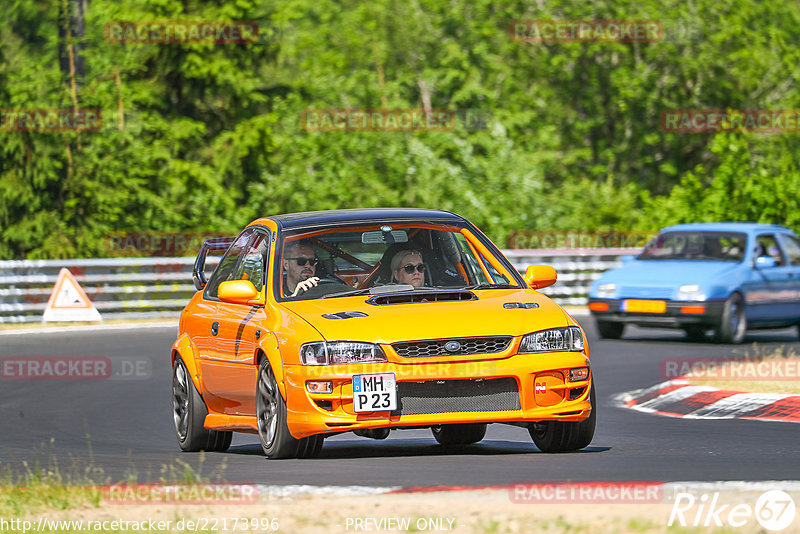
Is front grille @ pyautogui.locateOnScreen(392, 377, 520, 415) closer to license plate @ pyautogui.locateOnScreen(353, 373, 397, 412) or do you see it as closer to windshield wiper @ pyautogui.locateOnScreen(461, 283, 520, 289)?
license plate @ pyautogui.locateOnScreen(353, 373, 397, 412)

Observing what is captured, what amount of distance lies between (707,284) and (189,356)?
429 inches

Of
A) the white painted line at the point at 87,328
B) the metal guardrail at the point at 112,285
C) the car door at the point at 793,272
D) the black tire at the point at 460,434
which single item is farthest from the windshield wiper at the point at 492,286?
the metal guardrail at the point at 112,285

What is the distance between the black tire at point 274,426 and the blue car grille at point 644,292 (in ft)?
38.2

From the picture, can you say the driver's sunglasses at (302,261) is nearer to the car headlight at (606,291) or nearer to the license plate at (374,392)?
the license plate at (374,392)

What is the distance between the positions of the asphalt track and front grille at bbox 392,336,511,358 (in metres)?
0.63

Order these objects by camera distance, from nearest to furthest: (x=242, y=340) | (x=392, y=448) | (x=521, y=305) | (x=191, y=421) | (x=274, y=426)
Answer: (x=274, y=426)
(x=521, y=305)
(x=242, y=340)
(x=392, y=448)
(x=191, y=421)

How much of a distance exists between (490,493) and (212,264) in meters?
21.5

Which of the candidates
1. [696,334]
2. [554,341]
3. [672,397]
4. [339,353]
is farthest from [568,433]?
[696,334]

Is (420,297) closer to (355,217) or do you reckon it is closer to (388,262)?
(388,262)

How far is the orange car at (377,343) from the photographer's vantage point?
905 cm

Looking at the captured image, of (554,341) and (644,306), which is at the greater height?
(554,341)

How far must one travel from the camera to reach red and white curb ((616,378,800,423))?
12.8 meters

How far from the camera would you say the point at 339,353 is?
29.7ft

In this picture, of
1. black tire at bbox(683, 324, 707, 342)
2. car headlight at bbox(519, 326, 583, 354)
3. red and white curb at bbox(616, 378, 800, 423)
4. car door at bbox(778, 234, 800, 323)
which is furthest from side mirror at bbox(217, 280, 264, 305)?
car door at bbox(778, 234, 800, 323)
